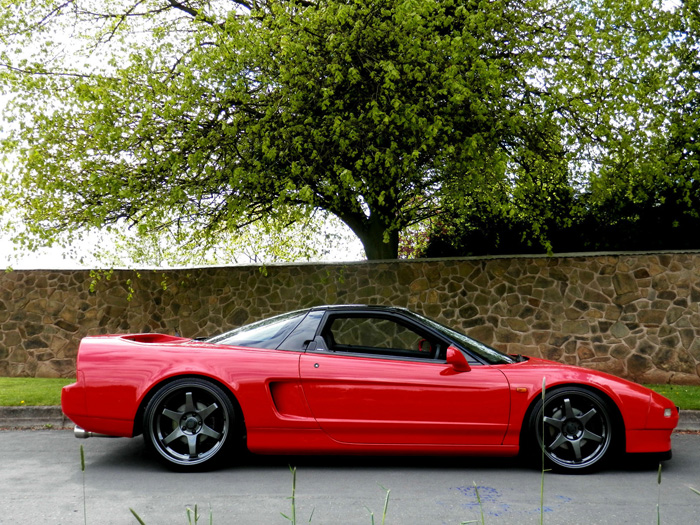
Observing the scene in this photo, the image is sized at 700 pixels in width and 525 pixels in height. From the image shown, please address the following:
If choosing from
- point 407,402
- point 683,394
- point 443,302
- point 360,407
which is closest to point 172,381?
point 360,407

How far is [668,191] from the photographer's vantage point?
484 inches

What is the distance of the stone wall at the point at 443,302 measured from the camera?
1157 cm

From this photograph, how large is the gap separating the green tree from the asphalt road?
4.87 m

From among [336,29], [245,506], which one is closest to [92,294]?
[336,29]

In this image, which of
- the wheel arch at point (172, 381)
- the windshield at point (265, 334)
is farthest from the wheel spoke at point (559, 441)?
the wheel arch at point (172, 381)

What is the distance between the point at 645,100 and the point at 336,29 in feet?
16.3

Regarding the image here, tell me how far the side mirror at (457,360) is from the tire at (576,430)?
25.1 inches

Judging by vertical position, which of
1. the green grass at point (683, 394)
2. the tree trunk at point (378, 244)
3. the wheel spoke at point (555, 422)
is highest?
the tree trunk at point (378, 244)

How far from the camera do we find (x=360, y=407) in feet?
18.3

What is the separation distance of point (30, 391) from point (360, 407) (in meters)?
6.47

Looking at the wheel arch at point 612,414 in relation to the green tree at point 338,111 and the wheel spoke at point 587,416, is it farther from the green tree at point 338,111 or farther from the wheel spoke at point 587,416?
the green tree at point 338,111

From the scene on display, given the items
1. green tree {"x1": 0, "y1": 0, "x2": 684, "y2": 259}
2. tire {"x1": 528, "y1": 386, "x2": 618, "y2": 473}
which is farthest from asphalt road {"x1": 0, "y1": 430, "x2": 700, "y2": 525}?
green tree {"x1": 0, "y1": 0, "x2": 684, "y2": 259}

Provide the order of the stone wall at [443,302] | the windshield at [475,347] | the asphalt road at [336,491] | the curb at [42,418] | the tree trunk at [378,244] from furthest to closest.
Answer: the tree trunk at [378,244]
the stone wall at [443,302]
the curb at [42,418]
the windshield at [475,347]
the asphalt road at [336,491]

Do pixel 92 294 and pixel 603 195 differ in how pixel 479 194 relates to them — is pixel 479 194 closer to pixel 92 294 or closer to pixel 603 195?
pixel 603 195
